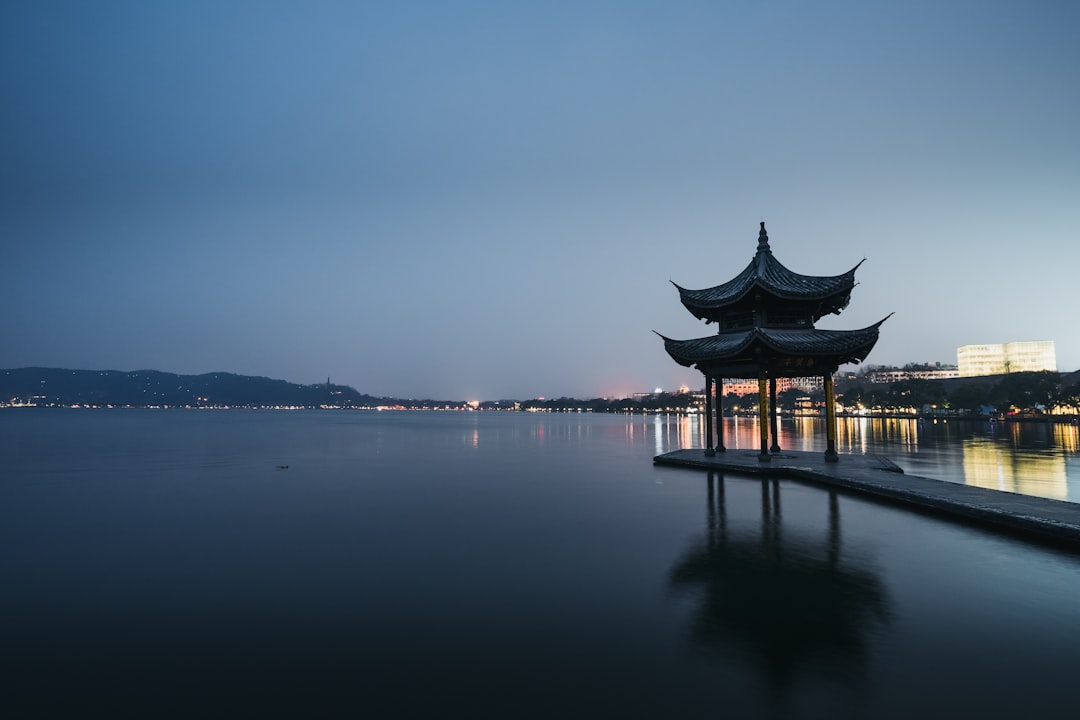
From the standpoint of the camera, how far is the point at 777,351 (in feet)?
71.8

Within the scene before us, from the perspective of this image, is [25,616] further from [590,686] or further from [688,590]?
[688,590]

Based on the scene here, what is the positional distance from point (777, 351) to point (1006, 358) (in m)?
206

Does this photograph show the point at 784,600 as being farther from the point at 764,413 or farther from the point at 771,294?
the point at 771,294

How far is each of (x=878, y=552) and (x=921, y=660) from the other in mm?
5529

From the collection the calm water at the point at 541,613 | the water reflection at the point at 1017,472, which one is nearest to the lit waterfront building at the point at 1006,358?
the water reflection at the point at 1017,472

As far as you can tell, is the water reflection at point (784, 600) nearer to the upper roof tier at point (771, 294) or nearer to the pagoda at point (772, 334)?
the pagoda at point (772, 334)

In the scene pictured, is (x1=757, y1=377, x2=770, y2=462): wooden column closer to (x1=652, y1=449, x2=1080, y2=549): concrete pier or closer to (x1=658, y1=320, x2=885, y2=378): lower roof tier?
(x1=652, y1=449, x2=1080, y2=549): concrete pier

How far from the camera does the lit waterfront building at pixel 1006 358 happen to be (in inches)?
6585

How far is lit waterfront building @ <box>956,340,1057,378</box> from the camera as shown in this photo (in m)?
167

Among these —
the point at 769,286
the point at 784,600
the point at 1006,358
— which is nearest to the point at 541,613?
the point at 784,600

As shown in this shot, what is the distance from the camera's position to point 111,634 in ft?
27.6

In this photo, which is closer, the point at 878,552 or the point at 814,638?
the point at 814,638

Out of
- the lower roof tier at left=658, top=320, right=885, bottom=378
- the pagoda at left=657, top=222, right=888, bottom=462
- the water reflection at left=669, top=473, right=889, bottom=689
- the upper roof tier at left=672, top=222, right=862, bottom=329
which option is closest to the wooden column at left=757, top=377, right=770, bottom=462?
the pagoda at left=657, top=222, right=888, bottom=462

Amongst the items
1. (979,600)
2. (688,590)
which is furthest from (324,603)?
(979,600)
